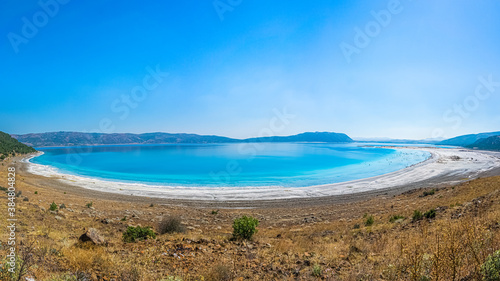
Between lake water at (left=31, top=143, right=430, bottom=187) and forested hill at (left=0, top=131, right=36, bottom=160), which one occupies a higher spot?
forested hill at (left=0, top=131, right=36, bottom=160)

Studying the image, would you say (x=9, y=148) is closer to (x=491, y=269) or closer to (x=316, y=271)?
(x=316, y=271)

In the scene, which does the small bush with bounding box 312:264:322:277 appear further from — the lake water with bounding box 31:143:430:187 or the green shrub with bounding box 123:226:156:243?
the lake water with bounding box 31:143:430:187

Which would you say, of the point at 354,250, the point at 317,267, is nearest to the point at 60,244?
the point at 317,267

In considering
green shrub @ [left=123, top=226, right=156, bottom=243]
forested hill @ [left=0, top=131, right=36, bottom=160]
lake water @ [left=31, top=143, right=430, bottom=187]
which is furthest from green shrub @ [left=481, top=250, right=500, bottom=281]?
forested hill @ [left=0, top=131, right=36, bottom=160]

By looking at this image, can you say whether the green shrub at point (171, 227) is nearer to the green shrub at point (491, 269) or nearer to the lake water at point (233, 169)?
the green shrub at point (491, 269)

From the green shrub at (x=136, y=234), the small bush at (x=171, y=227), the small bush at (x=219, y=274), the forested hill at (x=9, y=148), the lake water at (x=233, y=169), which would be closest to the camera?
the small bush at (x=219, y=274)

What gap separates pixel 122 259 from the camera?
20.9 ft

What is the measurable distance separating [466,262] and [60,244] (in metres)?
11.6

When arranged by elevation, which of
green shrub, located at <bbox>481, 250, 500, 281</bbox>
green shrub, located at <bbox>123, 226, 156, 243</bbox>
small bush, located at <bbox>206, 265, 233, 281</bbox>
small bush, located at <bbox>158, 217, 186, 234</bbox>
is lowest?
small bush, located at <bbox>158, 217, 186, 234</bbox>

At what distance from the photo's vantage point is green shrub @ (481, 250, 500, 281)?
333 centimetres

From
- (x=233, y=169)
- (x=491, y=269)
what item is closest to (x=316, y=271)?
(x=491, y=269)

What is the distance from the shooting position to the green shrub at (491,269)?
3.33m

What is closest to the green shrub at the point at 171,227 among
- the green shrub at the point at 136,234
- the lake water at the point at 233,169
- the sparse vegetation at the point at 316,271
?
the green shrub at the point at 136,234

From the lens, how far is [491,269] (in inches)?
134
